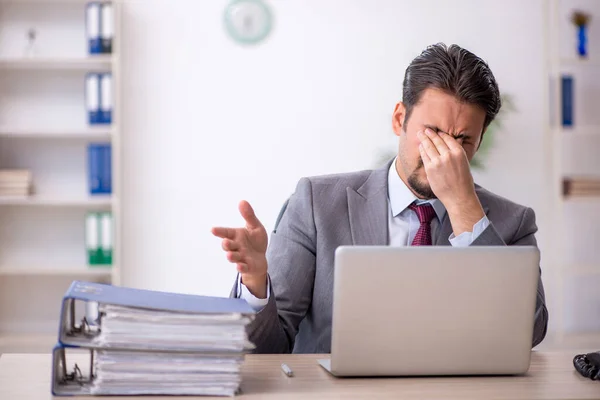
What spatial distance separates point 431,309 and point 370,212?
29.8 inches

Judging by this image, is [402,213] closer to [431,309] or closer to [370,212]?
[370,212]

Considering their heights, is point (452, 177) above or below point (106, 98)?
below

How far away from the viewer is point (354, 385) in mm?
1358

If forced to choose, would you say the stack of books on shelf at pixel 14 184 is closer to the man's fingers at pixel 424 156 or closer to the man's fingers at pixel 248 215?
the man's fingers at pixel 424 156

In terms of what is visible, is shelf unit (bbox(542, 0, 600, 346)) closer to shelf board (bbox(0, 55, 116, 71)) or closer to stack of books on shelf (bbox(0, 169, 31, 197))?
shelf board (bbox(0, 55, 116, 71))

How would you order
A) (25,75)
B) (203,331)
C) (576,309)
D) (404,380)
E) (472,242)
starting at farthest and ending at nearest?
(576,309) < (25,75) < (472,242) < (404,380) < (203,331)

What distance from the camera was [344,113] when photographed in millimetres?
4699

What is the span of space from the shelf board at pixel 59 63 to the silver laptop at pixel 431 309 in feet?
10.4

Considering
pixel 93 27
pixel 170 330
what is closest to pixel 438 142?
pixel 170 330

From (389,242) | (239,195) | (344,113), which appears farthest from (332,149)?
(389,242)

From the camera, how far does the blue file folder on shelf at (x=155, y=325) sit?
1259 mm

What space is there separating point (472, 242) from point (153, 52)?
→ 3144 mm

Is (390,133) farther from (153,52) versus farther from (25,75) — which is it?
(25,75)

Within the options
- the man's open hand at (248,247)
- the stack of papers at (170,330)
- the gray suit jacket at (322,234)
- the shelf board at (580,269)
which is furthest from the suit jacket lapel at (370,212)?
the shelf board at (580,269)
